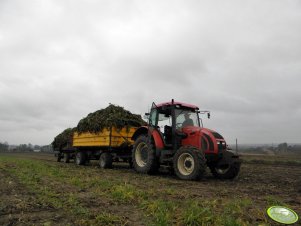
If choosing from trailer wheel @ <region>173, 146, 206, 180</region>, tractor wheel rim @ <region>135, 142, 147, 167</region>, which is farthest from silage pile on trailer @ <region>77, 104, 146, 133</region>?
trailer wheel @ <region>173, 146, 206, 180</region>

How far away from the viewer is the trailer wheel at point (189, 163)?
9.95 m

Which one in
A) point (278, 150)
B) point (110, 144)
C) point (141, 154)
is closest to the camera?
point (141, 154)

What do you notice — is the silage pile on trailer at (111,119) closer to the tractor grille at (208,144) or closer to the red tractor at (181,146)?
the red tractor at (181,146)

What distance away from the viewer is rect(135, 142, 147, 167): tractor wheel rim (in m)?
12.7

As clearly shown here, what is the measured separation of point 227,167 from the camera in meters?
11.6

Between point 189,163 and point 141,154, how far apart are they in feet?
9.68

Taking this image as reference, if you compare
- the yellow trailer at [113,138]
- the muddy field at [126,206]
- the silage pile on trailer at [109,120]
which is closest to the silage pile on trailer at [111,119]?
the silage pile on trailer at [109,120]

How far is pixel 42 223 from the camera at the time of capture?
4629 mm

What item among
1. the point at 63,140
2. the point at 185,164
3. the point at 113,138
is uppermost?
the point at 63,140

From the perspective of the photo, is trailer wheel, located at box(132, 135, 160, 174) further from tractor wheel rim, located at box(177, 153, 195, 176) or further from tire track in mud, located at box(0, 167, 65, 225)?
tire track in mud, located at box(0, 167, 65, 225)

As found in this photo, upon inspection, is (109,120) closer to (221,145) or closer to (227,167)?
(221,145)

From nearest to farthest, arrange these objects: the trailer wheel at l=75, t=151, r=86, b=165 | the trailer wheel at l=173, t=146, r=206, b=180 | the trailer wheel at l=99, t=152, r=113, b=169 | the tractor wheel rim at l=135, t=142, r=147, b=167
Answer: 1. the trailer wheel at l=173, t=146, r=206, b=180
2. the tractor wheel rim at l=135, t=142, r=147, b=167
3. the trailer wheel at l=99, t=152, r=113, b=169
4. the trailer wheel at l=75, t=151, r=86, b=165

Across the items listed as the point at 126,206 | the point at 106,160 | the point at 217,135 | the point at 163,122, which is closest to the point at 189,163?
the point at 217,135

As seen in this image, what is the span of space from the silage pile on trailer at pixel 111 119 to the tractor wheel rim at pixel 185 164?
16.7 feet
